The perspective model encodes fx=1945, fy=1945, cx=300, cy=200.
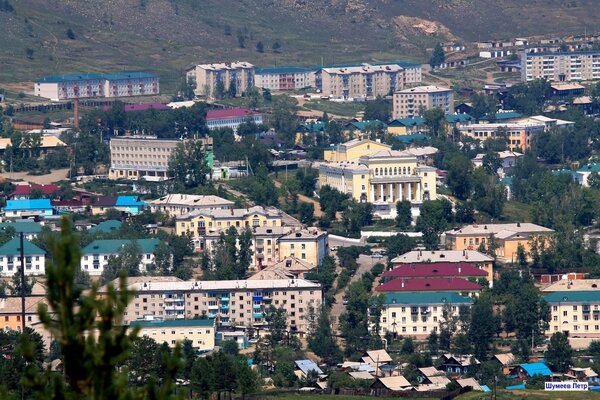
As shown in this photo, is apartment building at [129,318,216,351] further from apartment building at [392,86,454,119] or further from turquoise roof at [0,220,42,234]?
apartment building at [392,86,454,119]

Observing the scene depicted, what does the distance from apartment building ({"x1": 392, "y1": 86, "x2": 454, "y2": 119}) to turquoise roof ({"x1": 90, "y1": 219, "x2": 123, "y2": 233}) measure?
88.1 feet

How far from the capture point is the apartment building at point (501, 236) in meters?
54.8

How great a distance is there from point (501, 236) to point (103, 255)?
11281mm

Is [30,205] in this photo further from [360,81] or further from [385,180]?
[360,81]

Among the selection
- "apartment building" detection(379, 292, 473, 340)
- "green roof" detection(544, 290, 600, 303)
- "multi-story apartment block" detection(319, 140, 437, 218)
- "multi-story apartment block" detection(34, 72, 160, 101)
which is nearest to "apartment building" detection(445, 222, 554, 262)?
"multi-story apartment block" detection(319, 140, 437, 218)

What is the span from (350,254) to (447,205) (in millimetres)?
6696

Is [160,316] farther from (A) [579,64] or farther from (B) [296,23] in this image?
(B) [296,23]

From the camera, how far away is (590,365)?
43.6 meters

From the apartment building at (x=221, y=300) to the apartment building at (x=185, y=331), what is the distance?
2.20 metres

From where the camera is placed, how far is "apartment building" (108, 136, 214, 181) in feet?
222

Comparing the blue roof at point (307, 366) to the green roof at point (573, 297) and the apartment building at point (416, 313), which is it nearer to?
the apartment building at point (416, 313)

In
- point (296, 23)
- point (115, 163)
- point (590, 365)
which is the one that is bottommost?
point (590, 365)

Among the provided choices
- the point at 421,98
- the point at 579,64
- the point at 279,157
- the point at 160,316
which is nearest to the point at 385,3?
the point at 579,64

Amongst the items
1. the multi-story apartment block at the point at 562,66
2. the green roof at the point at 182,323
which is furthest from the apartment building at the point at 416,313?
the multi-story apartment block at the point at 562,66
